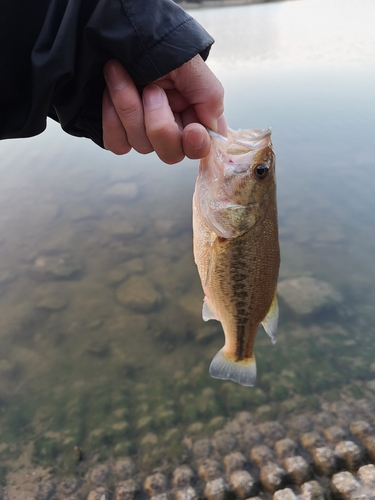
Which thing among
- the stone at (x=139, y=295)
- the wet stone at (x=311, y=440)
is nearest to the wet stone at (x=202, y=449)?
the wet stone at (x=311, y=440)

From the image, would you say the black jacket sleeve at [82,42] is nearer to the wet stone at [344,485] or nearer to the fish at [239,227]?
the fish at [239,227]

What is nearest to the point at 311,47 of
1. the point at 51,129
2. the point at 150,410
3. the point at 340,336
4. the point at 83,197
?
the point at 51,129

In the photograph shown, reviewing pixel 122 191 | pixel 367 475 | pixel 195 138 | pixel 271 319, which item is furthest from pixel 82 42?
pixel 122 191

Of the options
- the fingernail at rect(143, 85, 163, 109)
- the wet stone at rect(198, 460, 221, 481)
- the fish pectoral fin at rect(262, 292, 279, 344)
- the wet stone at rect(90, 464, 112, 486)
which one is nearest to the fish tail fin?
the fish pectoral fin at rect(262, 292, 279, 344)

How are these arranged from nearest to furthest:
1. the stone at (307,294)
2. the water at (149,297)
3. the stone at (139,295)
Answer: the water at (149,297) < the stone at (307,294) < the stone at (139,295)

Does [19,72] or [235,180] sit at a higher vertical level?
[19,72]

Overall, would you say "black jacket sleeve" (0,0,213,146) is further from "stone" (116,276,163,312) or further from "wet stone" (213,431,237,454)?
"stone" (116,276,163,312)

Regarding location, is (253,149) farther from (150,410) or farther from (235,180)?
(150,410)
